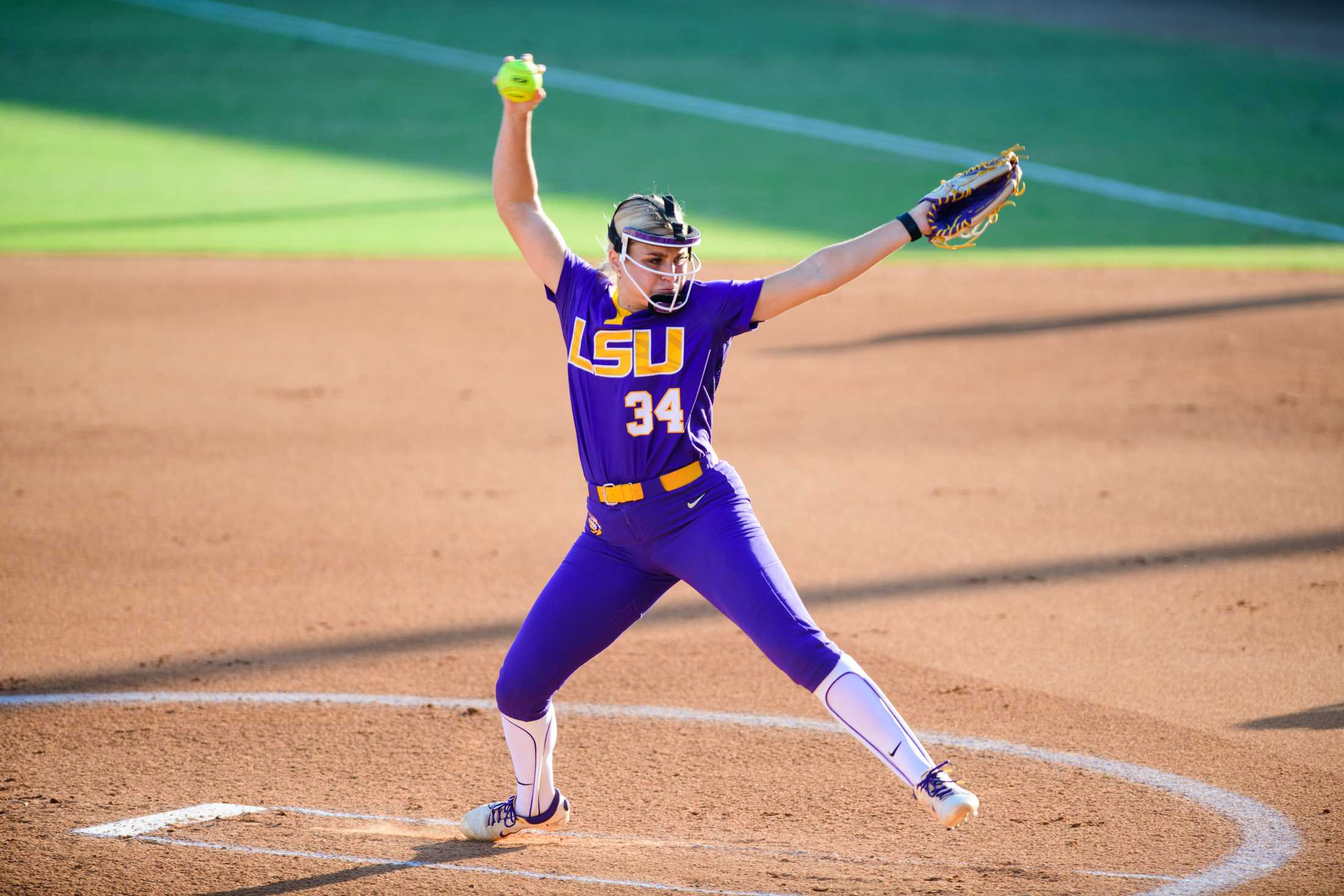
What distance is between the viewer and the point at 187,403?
1026 centimetres

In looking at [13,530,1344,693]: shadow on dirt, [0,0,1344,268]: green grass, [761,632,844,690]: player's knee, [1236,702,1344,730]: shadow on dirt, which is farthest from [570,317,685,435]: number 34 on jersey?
[0,0,1344,268]: green grass

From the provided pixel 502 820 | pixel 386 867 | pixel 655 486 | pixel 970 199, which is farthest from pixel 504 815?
pixel 970 199

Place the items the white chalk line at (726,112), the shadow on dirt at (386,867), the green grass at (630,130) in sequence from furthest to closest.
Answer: the white chalk line at (726,112) < the green grass at (630,130) < the shadow on dirt at (386,867)

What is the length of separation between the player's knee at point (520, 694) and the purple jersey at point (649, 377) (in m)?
0.61

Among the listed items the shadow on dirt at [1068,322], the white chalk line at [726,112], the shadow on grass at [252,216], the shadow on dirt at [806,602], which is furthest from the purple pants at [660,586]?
the white chalk line at [726,112]

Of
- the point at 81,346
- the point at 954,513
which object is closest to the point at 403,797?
the point at 954,513

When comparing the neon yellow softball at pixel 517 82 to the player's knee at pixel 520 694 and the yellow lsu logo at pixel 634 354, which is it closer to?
the yellow lsu logo at pixel 634 354

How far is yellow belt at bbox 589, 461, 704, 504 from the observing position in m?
4.02

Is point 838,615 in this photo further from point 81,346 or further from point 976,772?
point 81,346

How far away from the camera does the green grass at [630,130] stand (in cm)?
1623

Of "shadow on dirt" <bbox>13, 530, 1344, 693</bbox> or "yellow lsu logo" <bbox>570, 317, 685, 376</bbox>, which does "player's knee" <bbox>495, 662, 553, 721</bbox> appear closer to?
"yellow lsu logo" <bbox>570, 317, 685, 376</bbox>

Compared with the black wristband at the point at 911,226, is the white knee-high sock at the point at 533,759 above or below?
below

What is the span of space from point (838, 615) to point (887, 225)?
2883 mm

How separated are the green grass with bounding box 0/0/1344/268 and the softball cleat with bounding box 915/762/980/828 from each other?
37.7 ft
